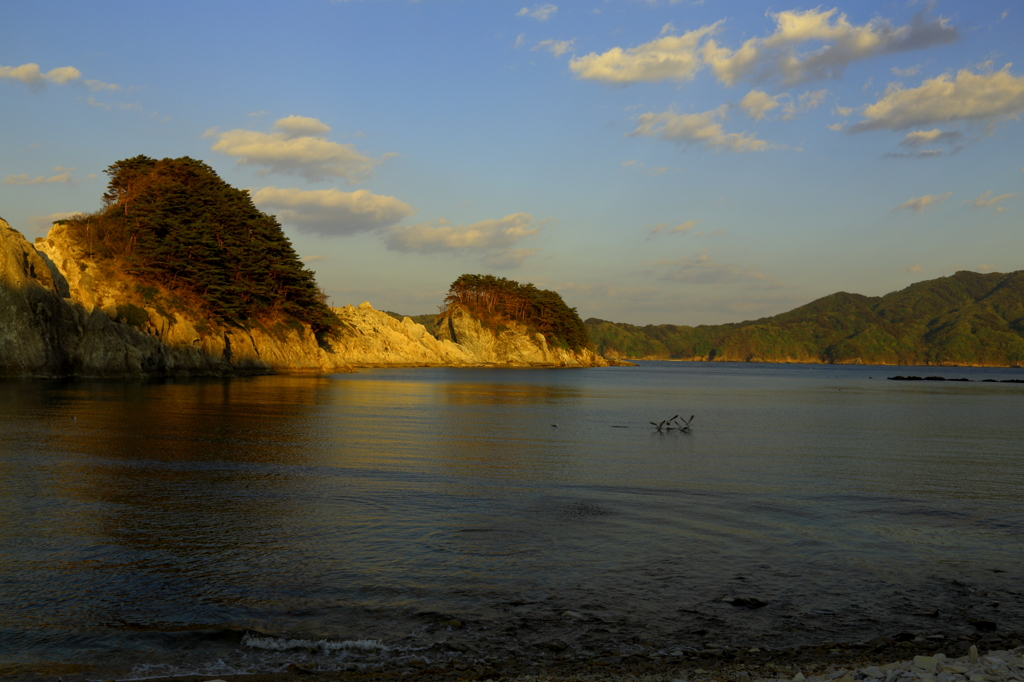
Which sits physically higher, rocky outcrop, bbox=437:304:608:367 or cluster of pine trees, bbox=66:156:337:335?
cluster of pine trees, bbox=66:156:337:335

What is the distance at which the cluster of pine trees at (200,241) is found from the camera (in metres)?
79.6

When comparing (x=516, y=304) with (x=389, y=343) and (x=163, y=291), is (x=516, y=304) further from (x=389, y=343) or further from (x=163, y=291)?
(x=163, y=291)

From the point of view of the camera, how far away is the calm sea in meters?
8.03

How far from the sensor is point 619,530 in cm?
1328

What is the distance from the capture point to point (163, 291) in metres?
77.9

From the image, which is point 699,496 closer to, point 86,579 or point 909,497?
point 909,497

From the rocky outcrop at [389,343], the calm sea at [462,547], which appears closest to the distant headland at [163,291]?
the rocky outcrop at [389,343]

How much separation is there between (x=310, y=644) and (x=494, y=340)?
167 m

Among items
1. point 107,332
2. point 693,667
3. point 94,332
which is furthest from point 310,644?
point 107,332

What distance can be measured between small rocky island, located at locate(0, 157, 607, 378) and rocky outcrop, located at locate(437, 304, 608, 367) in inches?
2355

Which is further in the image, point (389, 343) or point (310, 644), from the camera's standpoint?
point (389, 343)

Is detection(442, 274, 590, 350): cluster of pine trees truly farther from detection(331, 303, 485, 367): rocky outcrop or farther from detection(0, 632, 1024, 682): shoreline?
detection(0, 632, 1024, 682): shoreline

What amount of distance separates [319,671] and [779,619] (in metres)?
6.07

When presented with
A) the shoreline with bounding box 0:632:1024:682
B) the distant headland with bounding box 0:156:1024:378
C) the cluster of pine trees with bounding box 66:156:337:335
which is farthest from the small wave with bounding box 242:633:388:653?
the cluster of pine trees with bounding box 66:156:337:335
